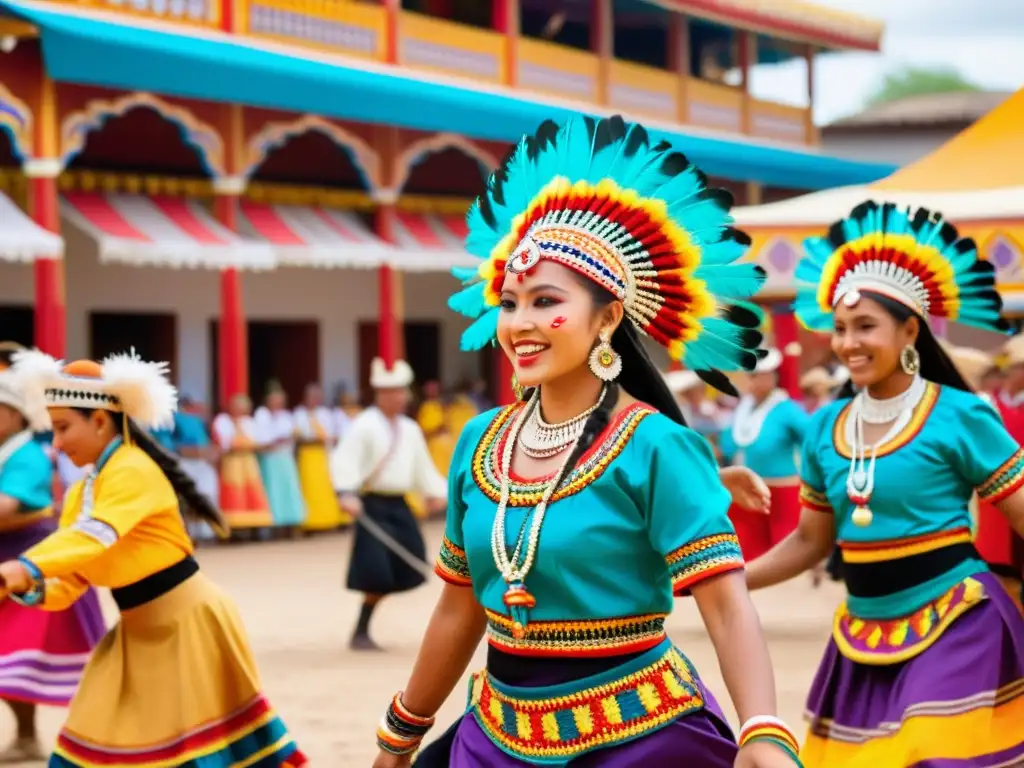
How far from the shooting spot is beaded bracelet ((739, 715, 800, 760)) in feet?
10.2

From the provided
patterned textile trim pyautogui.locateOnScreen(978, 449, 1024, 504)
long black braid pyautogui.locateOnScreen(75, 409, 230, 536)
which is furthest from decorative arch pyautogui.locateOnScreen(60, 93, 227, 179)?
patterned textile trim pyautogui.locateOnScreen(978, 449, 1024, 504)

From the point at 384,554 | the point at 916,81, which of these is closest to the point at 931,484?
the point at 384,554

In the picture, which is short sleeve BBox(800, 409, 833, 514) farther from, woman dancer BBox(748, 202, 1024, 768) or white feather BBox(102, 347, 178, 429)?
white feather BBox(102, 347, 178, 429)

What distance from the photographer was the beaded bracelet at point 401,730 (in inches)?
146

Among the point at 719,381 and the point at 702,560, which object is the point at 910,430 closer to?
the point at 719,381

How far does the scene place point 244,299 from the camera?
19891 mm

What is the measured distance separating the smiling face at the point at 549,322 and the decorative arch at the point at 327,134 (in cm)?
1398

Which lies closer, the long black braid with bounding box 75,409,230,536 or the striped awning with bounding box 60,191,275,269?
the long black braid with bounding box 75,409,230,536

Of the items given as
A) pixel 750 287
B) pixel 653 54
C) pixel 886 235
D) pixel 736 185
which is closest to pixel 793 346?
pixel 736 185

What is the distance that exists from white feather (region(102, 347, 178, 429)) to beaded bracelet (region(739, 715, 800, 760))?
311cm

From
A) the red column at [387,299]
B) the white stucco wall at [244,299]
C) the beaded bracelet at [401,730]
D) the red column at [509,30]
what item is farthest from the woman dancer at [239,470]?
the beaded bracelet at [401,730]

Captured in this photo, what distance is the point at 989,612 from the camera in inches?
207

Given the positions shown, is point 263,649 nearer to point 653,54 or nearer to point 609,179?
point 609,179

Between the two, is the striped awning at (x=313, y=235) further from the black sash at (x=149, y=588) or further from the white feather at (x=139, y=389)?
the black sash at (x=149, y=588)
